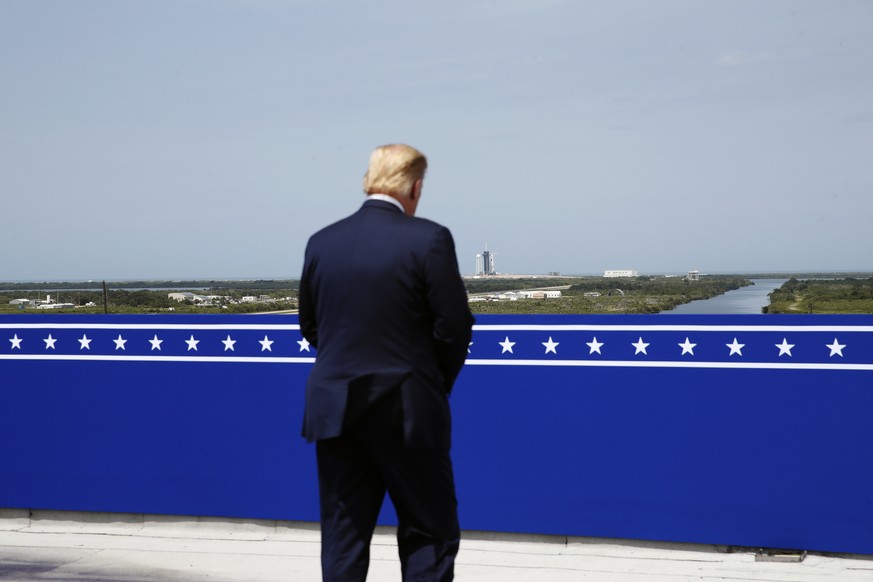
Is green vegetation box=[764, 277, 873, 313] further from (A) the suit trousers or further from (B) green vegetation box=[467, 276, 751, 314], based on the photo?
(A) the suit trousers

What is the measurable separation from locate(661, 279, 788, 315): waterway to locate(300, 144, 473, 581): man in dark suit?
232 centimetres

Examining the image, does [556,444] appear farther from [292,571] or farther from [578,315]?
[292,571]

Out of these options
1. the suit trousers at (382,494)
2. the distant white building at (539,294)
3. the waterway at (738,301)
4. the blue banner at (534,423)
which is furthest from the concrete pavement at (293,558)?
the suit trousers at (382,494)

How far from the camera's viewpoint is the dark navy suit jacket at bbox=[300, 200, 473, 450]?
296 cm

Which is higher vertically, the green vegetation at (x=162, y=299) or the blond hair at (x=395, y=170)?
the blond hair at (x=395, y=170)

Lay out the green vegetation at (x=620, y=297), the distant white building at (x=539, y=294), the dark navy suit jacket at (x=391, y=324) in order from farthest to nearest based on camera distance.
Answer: the distant white building at (x=539, y=294) → the green vegetation at (x=620, y=297) → the dark navy suit jacket at (x=391, y=324)

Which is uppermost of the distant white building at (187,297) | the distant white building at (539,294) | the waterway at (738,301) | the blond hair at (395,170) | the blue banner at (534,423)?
the blond hair at (395,170)

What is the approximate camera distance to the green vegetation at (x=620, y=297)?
5277 mm

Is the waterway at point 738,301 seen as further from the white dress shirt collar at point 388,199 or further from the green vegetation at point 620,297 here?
the white dress shirt collar at point 388,199

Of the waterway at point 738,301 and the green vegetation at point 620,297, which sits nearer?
the waterway at point 738,301

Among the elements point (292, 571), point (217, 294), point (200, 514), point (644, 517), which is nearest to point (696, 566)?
point (644, 517)

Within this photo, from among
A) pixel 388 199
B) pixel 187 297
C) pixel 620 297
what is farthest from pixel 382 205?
pixel 187 297

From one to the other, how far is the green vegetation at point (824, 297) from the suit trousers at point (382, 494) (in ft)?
8.58

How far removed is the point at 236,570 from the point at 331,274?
2.48m
